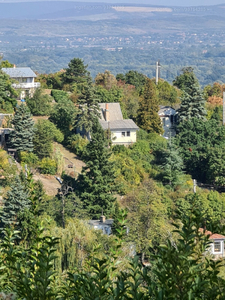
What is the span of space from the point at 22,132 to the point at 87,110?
583cm

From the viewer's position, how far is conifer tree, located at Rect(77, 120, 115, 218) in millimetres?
27328

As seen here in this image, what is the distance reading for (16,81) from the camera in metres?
41.4

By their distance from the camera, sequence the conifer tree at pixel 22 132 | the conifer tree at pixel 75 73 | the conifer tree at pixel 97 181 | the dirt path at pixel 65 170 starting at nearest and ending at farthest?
1. the conifer tree at pixel 97 181
2. the dirt path at pixel 65 170
3. the conifer tree at pixel 22 132
4. the conifer tree at pixel 75 73

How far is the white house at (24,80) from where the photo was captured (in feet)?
140

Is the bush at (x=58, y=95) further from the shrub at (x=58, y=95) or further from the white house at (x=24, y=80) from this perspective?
the white house at (x=24, y=80)

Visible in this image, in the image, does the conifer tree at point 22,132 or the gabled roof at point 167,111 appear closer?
the conifer tree at point 22,132

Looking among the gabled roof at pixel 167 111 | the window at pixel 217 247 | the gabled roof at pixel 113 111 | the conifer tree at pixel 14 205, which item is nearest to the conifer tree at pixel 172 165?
the gabled roof at pixel 113 111

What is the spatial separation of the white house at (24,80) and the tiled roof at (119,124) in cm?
658

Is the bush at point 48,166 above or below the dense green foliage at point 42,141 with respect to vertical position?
below

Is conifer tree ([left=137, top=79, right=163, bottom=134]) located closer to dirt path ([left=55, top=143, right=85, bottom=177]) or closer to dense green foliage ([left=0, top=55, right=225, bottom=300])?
dense green foliage ([left=0, top=55, right=225, bottom=300])

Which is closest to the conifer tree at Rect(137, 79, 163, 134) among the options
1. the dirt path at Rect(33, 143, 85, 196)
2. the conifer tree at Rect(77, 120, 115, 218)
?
the dirt path at Rect(33, 143, 85, 196)

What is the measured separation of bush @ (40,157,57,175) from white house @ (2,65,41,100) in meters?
11.5

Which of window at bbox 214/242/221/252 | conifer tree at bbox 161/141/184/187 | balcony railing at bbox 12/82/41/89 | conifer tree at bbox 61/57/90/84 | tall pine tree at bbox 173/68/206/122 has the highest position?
conifer tree at bbox 61/57/90/84

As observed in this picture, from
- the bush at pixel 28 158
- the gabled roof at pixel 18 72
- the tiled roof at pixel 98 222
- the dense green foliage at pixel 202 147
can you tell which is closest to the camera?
the tiled roof at pixel 98 222
